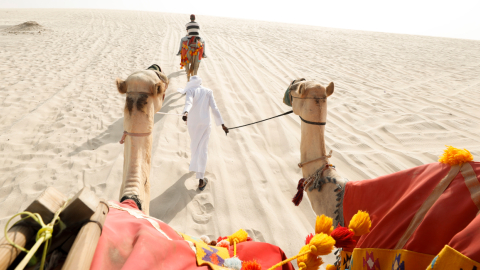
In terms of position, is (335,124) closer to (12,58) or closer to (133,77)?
(133,77)

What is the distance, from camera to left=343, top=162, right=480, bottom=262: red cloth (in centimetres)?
120

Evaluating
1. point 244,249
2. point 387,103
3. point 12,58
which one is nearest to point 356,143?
point 387,103

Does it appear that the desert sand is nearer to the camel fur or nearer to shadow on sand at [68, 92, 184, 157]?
shadow on sand at [68, 92, 184, 157]

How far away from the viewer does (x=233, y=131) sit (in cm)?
600

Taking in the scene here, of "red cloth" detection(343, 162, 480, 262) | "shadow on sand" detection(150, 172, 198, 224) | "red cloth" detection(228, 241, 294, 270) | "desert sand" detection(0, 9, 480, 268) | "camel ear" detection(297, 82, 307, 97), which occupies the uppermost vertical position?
"camel ear" detection(297, 82, 307, 97)

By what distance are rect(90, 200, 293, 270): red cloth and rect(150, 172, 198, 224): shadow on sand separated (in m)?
2.26

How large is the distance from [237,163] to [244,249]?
3059mm

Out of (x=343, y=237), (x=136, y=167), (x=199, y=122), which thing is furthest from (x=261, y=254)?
(x=199, y=122)

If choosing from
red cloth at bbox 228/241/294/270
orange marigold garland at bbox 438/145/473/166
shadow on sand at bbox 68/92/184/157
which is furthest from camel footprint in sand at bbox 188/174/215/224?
orange marigold garland at bbox 438/145/473/166

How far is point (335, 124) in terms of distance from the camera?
249 inches

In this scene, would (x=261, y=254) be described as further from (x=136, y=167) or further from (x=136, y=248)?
(x=136, y=167)

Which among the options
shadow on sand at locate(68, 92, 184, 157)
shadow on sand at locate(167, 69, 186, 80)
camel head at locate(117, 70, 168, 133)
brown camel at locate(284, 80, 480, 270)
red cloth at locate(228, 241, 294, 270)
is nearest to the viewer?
brown camel at locate(284, 80, 480, 270)

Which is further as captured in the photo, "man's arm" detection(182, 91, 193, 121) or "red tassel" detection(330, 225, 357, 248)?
"man's arm" detection(182, 91, 193, 121)

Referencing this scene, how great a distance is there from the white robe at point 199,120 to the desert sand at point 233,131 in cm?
39
